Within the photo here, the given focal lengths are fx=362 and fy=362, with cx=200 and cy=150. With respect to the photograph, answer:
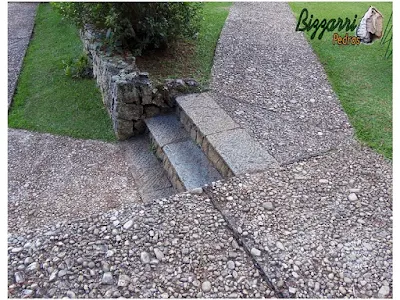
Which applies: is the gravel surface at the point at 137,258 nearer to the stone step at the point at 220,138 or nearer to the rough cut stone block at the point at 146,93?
the stone step at the point at 220,138

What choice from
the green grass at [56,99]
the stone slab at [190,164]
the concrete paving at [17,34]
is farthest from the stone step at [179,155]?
the concrete paving at [17,34]

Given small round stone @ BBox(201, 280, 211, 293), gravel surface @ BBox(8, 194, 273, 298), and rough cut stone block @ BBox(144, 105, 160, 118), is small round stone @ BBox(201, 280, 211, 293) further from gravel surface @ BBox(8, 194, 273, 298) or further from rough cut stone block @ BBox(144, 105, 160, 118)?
rough cut stone block @ BBox(144, 105, 160, 118)

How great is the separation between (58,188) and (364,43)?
15.8 ft

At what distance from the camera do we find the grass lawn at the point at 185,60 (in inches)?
184

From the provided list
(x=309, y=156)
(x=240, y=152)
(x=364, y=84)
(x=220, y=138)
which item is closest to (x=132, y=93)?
(x=220, y=138)

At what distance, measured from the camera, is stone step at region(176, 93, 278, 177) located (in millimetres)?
3129

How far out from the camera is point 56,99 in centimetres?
507

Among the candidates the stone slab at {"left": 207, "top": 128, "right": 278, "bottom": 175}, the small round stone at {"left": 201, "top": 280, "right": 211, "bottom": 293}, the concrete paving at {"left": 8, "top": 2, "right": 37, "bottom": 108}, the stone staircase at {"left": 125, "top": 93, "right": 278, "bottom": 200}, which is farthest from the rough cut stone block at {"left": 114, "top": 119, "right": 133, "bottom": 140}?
the small round stone at {"left": 201, "top": 280, "right": 211, "bottom": 293}

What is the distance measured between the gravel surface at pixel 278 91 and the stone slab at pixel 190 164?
1.78 ft

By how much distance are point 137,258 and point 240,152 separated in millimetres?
1338

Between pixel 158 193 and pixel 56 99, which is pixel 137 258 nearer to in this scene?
pixel 158 193

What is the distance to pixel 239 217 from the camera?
8.69ft

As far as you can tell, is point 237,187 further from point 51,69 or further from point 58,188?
point 51,69

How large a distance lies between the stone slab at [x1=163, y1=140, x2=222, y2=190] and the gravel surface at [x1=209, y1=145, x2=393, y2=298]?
0.41m
